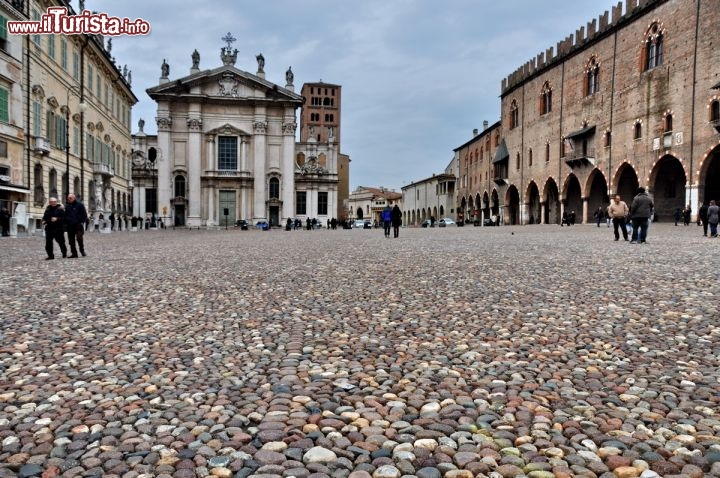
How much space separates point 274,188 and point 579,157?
3121cm

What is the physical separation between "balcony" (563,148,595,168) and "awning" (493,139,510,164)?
41.1 ft

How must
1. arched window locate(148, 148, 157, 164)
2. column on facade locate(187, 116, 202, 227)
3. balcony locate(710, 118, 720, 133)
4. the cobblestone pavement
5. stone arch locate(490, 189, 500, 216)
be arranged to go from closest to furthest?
the cobblestone pavement < balcony locate(710, 118, 720, 133) < column on facade locate(187, 116, 202, 227) < stone arch locate(490, 189, 500, 216) < arched window locate(148, 148, 157, 164)

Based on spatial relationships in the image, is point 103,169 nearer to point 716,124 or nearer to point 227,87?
point 227,87

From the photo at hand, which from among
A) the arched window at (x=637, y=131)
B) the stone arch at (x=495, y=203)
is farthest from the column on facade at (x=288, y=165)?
the arched window at (x=637, y=131)

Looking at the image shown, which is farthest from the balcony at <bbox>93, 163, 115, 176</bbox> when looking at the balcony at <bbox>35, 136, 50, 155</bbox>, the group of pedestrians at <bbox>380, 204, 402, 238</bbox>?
the group of pedestrians at <bbox>380, 204, 402, 238</bbox>

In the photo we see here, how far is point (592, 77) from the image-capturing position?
1741 inches

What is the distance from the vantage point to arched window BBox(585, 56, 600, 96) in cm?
4353

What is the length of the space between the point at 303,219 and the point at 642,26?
38.6 m

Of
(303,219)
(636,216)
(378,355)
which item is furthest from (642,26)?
(378,355)

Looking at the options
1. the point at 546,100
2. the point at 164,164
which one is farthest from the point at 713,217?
the point at 164,164

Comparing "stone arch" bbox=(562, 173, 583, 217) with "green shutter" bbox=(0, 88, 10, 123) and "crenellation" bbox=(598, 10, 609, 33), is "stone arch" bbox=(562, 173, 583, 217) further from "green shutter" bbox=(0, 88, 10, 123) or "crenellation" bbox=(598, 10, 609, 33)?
"green shutter" bbox=(0, 88, 10, 123)

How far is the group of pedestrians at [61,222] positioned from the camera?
12.8 m

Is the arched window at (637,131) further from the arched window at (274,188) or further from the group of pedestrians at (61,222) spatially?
the group of pedestrians at (61,222)

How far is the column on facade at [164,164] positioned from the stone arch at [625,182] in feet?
140
